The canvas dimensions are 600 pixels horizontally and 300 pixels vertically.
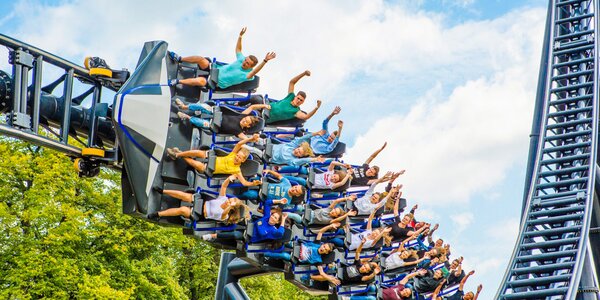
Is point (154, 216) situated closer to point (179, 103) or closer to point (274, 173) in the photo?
point (179, 103)

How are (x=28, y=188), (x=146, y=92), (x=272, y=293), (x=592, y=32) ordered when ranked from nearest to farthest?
(x=146, y=92) → (x=592, y=32) → (x=28, y=188) → (x=272, y=293)

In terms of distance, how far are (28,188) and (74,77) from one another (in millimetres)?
8541

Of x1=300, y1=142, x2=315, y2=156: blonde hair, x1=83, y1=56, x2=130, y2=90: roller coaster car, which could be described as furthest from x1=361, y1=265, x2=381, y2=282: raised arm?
x1=83, y1=56, x2=130, y2=90: roller coaster car

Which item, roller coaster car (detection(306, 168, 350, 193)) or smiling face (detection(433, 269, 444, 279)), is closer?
roller coaster car (detection(306, 168, 350, 193))

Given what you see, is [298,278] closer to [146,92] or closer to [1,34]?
[146,92]

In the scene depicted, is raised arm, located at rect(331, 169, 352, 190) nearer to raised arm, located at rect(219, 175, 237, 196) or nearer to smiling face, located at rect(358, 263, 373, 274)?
smiling face, located at rect(358, 263, 373, 274)

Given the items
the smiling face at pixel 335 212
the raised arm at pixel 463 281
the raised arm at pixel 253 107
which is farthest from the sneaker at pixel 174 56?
the raised arm at pixel 463 281

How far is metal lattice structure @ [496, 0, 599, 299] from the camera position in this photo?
38.1ft

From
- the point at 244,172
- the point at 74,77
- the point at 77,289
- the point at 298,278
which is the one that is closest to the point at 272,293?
the point at 77,289

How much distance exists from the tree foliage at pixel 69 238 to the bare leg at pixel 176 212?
641 cm

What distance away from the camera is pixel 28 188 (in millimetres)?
15602

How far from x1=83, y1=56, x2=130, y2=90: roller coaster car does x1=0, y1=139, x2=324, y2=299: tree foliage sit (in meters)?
6.83

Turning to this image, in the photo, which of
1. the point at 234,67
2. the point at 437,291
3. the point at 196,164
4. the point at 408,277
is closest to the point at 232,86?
the point at 234,67

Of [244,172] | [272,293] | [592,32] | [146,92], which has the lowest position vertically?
[272,293]
